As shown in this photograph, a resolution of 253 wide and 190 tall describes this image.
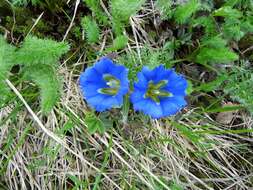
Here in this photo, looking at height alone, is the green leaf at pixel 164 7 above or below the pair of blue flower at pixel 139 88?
above

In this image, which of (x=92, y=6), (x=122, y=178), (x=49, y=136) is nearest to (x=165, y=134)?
(x=122, y=178)

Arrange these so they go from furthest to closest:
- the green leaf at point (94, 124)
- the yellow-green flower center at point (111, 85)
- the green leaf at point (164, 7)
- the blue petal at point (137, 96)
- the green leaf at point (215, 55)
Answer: the green leaf at point (164, 7)
the green leaf at point (215, 55)
the green leaf at point (94, 124)
the yellow-green flower center at point (111, 85)
the blue petal at point (137, 96)

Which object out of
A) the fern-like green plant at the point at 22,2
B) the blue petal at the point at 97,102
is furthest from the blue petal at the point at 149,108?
the fern-like green plant at the point at 22,2

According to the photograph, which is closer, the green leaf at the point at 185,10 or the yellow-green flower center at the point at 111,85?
the yellow-green flower center at the point at 111,85

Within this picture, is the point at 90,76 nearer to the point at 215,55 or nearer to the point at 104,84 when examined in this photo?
the point at 104,84

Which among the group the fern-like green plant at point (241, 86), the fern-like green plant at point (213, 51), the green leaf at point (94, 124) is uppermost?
the fern-like green plant at point (213, 51)

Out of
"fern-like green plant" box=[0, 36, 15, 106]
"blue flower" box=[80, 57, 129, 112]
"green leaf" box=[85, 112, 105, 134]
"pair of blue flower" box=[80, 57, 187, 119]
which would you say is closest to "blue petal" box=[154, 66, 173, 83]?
"pair of blue flower" box=[80, 57, 187, 119]

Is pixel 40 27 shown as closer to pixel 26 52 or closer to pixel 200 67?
pixel 26 52

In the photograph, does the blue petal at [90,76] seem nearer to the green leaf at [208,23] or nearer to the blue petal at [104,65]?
the blue petal at [104,65]

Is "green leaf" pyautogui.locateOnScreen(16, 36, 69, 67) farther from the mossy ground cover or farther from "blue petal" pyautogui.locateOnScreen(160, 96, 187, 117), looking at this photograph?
"blue petal" pyautogui.locateOnScreen(160, 96, 187, 117)
